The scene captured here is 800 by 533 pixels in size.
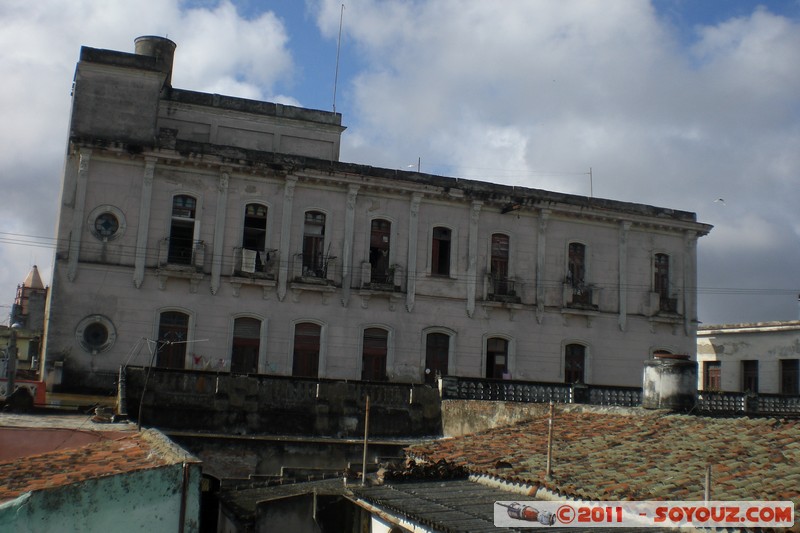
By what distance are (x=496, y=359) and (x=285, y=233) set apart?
782 centimetres

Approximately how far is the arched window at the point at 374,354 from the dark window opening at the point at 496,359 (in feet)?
11.4

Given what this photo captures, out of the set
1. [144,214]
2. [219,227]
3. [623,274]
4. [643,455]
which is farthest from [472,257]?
[643,455]

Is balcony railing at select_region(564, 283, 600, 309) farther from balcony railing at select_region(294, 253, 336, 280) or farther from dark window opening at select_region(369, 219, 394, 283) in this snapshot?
balcony railing at select_region(294, 253, 336, 280)

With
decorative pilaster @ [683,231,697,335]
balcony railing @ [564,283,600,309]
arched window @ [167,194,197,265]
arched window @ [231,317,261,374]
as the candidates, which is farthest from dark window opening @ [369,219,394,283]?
decorative pilaster @ [683,231,697,335]

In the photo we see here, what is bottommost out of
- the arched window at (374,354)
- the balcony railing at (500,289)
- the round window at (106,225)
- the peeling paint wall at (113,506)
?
the peeling paint wall at (113,506)

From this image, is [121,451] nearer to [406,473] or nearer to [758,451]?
[406,473]

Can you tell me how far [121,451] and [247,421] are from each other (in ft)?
28.9

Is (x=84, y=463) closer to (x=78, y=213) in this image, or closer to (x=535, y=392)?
(x=535, y=392)

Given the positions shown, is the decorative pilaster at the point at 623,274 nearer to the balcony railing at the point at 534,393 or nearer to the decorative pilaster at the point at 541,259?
the decorative pilaster at the point at 541,259

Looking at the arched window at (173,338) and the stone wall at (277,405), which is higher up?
the arched window at (173,338)

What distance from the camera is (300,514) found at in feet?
43.3

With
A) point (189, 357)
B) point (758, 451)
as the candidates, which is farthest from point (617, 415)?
point (189, 357)

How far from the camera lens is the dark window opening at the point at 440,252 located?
88.4 ft

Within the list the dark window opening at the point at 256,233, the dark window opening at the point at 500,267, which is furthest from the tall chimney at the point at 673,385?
the dark window opening at the point at 256,233
